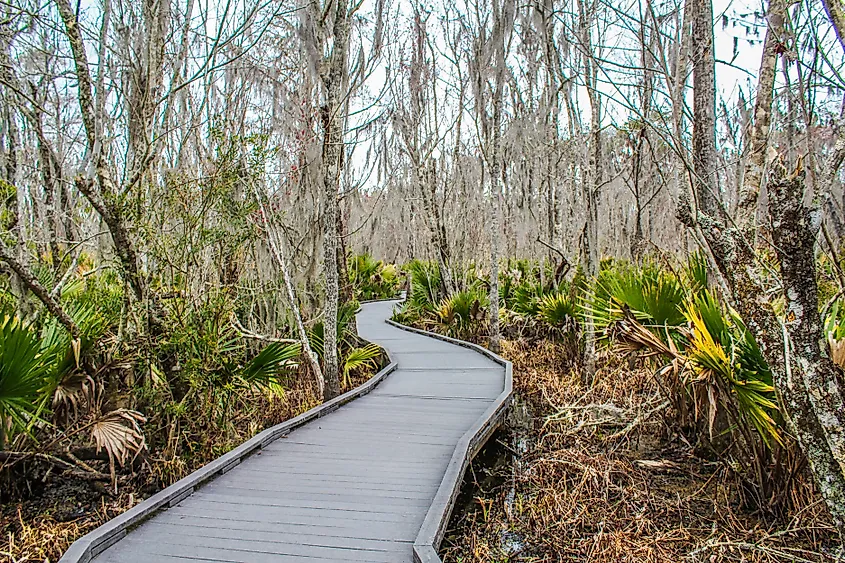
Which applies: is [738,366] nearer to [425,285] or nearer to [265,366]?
[265,366]

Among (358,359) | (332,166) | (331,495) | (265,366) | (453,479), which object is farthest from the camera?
(358,359)

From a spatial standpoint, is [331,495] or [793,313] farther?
[331,495]

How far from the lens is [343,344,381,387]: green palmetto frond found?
789 centimetres

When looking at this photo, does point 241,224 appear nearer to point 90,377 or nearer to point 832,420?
point 90,377

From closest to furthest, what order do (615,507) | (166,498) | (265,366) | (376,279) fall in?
(166,498)
(615,507)
(265,366)
(376,279)

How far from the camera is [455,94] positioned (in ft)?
39.3

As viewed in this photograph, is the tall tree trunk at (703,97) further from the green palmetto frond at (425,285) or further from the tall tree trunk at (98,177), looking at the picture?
the green palmetto frond at (425,285)

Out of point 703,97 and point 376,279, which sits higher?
point 703,97

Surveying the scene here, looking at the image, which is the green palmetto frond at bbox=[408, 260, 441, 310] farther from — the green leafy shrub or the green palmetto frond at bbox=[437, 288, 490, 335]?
the green leafy shrub

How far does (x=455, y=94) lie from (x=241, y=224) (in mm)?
7387

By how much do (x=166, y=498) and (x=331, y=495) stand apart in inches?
38.3

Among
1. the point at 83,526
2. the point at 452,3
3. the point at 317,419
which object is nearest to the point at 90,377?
the point at 83,526

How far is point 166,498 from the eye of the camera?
3441mm

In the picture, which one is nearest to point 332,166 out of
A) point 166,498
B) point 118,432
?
point 118,432
